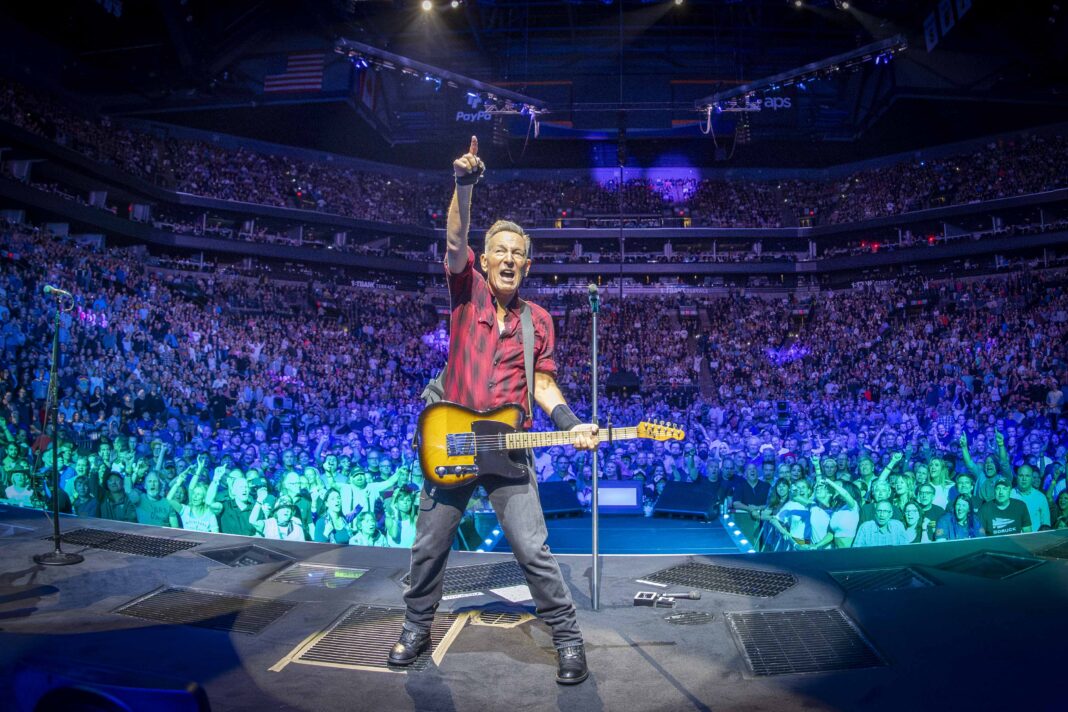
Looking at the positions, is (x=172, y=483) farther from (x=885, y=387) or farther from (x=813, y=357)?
(x=813, y=357)

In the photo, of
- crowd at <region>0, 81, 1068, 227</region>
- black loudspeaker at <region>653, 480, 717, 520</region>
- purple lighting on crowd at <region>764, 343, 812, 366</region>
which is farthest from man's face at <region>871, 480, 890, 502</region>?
crowd at <region>0, 81, 1068, 227</region>

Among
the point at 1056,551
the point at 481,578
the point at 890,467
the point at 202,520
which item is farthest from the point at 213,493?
the point at 1056,551

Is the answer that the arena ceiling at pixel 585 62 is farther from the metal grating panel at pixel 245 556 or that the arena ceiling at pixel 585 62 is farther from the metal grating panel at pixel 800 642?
the metal grating panel at pixel 800 642

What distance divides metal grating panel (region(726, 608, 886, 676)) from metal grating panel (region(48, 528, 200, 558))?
147 inches

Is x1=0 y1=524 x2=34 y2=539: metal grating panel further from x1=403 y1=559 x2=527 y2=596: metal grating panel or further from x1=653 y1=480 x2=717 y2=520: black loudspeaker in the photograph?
x1=653 y1=480 x2=717 y2=520: black loudspeaker

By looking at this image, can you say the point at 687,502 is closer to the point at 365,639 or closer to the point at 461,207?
the point at 365,639

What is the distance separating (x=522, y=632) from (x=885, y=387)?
18.4 meters

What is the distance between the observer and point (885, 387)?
60.8 feet

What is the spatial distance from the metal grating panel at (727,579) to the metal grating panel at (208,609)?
84.1 inches

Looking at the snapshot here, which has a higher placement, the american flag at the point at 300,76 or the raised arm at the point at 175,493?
the american flag at the point at 300,76

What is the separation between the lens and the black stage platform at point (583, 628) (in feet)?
7.95

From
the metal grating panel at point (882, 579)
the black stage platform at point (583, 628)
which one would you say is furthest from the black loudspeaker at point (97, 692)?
the metal grating panel at point (882, 579)

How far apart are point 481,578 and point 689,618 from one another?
1298mm

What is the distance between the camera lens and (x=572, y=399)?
1947 cm
